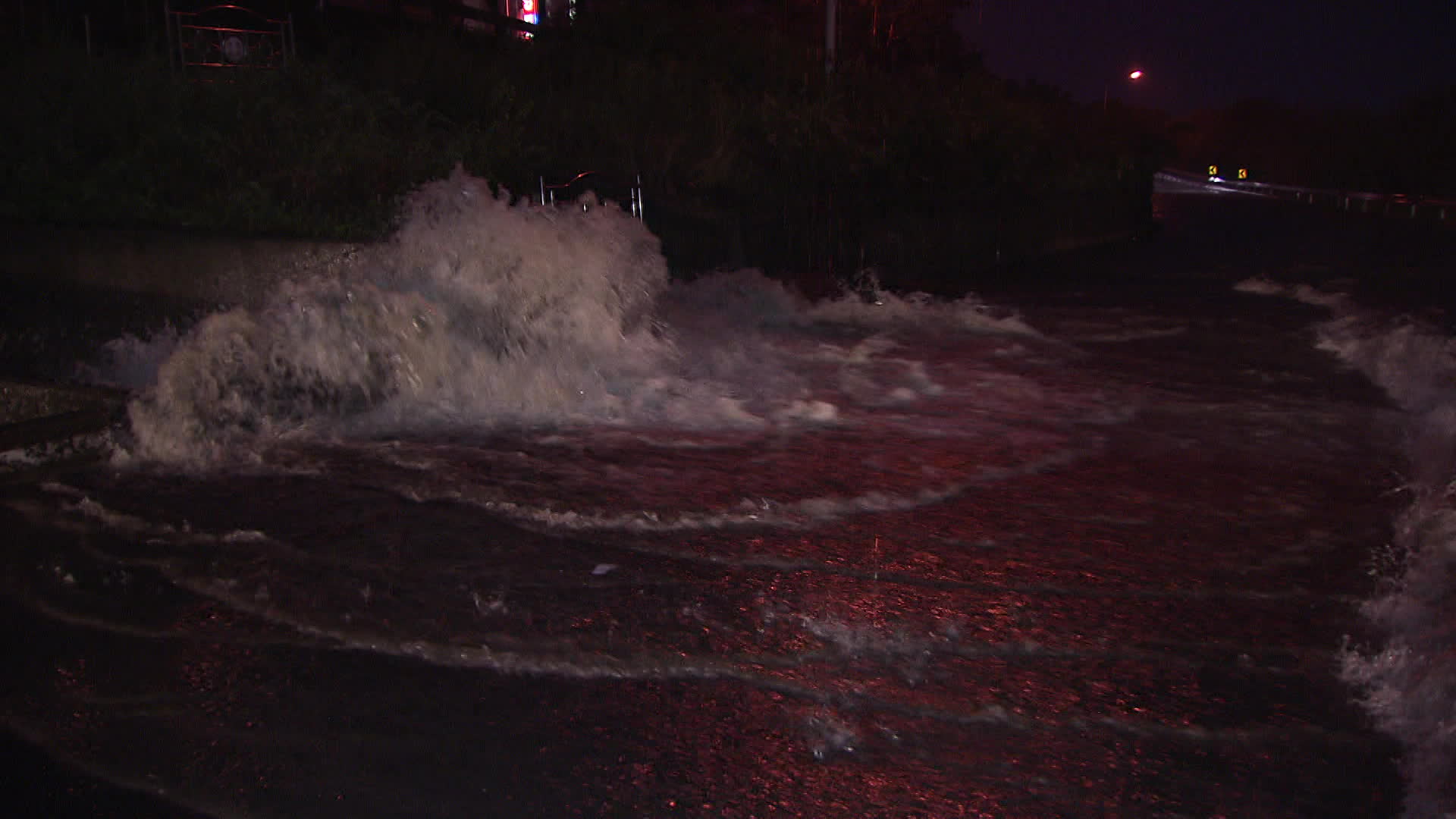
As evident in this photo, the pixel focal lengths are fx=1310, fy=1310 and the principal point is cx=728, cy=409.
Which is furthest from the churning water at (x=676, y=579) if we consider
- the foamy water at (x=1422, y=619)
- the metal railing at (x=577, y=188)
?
the metal railing at (x=577, y=188)

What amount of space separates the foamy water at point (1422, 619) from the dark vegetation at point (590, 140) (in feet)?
23.4

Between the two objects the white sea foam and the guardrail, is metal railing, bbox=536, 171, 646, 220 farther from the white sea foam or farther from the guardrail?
the guardrail

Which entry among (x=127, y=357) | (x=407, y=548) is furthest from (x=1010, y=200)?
(x=407, y=548)

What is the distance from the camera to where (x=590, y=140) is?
1397 centimetres

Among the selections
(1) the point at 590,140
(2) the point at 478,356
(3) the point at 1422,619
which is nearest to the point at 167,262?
(2) the point at 478,356

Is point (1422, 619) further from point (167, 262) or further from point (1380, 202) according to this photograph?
point (1380, 202)

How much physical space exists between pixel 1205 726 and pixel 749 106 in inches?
558

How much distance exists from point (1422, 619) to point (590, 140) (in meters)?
10.7

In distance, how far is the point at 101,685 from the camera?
160 inches

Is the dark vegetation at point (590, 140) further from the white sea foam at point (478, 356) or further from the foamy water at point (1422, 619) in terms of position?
the foamy water at point (1422, 619)

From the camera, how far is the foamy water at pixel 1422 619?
369cm

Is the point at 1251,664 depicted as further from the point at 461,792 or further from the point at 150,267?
the point at 150,267

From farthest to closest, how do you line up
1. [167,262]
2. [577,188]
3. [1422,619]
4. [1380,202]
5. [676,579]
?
[1380,202] → [577,188] → [167,262] → [676,579] → [1422,619]

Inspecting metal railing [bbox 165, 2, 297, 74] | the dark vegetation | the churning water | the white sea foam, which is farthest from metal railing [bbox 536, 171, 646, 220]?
metal railing [bbox 165, 2, 297, 74]
